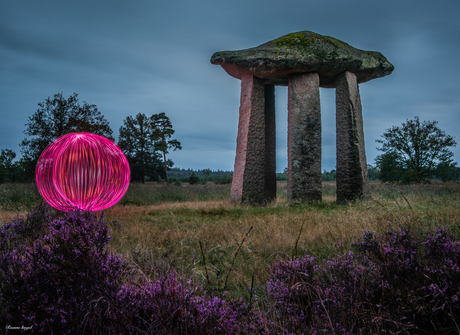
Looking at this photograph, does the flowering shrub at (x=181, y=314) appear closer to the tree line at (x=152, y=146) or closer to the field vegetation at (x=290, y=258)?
the field vegetation at (x=290, y=258)

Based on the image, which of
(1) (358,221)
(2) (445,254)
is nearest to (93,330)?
(2) (445,254)

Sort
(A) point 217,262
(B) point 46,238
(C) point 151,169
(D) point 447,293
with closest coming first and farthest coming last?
(D) point 447,293 < (B) point 46,238 < (A) point 217,262 < (C) point 151,169

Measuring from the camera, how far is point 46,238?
1936mm

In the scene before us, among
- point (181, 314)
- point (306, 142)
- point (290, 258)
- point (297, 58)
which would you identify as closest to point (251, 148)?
point (306, 142)

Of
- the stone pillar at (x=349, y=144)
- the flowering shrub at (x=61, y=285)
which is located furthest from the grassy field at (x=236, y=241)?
the stone pillar at (x=349, y=144)

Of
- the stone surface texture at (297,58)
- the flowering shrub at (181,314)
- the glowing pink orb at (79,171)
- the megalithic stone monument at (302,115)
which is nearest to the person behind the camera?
the flowering shrub at (181,314)

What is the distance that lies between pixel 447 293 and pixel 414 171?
1735 centimetres

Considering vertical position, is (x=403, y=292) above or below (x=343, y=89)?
below

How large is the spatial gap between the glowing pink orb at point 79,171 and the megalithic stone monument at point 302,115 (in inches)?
153

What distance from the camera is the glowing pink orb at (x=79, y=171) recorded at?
16.3 feet

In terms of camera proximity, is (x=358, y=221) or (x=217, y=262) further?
(x=358, y=221)

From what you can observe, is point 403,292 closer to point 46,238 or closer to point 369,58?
point 46,238

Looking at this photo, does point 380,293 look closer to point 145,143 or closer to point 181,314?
point 181,314

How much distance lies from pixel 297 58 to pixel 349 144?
2.83 metres
